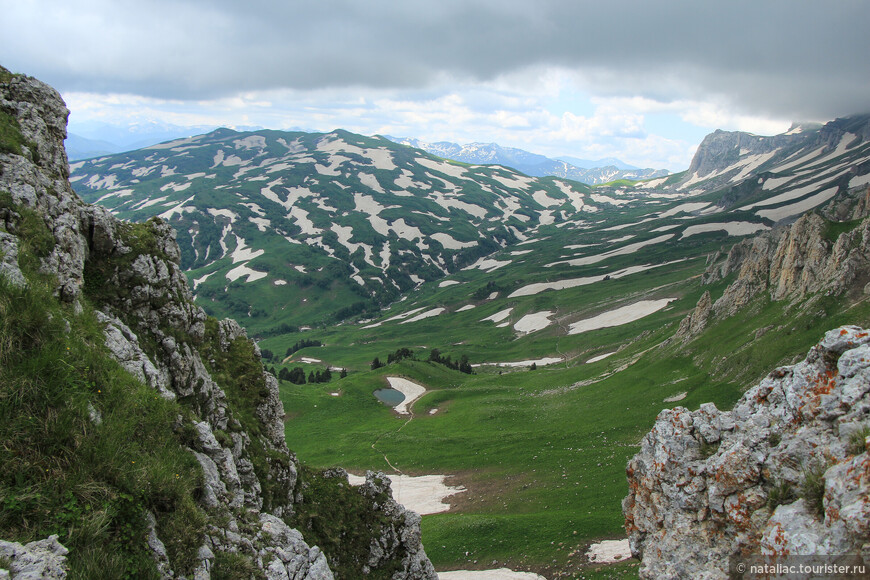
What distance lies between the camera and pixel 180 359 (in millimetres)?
20703

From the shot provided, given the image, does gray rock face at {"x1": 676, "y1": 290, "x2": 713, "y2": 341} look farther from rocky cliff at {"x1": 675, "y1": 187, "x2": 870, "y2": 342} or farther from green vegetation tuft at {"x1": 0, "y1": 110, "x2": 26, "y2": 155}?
green vegetation tuft at {"x1": 0, "y1": 110, "x2": 26, "y2": 155}

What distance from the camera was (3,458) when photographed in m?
8.77

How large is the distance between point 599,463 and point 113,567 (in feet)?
169

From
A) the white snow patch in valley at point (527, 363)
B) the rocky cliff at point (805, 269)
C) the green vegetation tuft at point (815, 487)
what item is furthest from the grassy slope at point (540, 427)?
the green vegetation tuft at point (815, 487)

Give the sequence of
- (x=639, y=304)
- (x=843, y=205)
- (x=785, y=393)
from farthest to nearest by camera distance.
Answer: (x=639, y=304)
(x=843, y=205)
(x=785, y=393)

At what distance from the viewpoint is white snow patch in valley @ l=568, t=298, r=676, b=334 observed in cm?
14238

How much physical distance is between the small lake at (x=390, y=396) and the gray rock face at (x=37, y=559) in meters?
96.7

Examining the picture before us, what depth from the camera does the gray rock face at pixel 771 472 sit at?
9.68 meters

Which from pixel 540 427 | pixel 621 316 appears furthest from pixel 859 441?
pixel 621 316

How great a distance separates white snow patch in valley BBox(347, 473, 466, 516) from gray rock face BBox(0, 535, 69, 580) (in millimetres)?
44707

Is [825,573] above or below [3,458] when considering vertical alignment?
below

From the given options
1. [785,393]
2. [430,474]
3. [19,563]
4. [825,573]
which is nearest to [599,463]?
[430,474]

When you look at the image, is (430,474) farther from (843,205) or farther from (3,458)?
(843,205)

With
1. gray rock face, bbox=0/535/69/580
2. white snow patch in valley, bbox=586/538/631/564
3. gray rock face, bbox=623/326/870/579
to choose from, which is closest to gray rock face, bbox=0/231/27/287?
gray rock face, bbox=0/535/69/580
